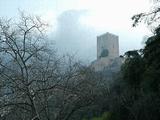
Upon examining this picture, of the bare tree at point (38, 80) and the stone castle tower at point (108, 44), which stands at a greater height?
the stone castle tower at point (108, 44)

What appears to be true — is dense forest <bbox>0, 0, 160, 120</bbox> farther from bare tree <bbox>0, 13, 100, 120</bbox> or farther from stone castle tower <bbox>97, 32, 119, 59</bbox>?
stone castle tower <bbox>97, 32, 119, 59</bbox>

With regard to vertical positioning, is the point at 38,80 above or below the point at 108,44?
below

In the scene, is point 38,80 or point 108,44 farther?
point 108,44

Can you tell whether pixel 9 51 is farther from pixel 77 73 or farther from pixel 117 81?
pixel 117 81

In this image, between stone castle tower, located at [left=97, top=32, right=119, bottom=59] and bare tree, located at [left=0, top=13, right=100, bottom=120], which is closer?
bare tree, located at [left=0, top=13, right=100, bottom=120]

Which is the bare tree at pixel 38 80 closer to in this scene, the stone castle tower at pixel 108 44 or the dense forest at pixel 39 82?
the dense forest at pixel 39 82

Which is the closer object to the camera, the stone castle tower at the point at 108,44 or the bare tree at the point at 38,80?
the bare tree at the point at 38,80

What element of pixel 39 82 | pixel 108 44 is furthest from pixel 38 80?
pixel 108 44

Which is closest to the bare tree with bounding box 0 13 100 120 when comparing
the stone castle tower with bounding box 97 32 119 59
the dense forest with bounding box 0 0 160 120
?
the dense forest with bounding box 0 0 160 120

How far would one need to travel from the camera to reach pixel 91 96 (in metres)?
15.5

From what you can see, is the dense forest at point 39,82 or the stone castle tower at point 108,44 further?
the stone castle tower at point 108,44

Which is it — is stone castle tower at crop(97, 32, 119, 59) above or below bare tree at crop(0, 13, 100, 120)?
above

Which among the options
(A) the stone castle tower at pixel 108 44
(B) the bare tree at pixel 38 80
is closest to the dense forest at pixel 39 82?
(B) the bare tree at pixel 38 80

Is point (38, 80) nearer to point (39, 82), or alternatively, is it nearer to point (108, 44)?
point (39, 82)
